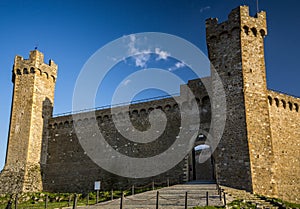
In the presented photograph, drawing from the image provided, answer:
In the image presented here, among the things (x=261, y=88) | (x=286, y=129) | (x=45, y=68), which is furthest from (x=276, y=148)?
(x=45, y=68)

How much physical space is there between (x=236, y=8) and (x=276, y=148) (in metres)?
8.88

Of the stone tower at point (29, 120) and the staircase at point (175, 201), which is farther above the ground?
the stone tower at point (29, 120)

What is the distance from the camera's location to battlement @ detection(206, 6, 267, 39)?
20219 millimetres

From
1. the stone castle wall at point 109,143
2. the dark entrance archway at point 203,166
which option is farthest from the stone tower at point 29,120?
the dark entrance archway at point 203,166

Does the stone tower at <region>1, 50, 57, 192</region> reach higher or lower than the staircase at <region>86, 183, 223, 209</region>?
higher

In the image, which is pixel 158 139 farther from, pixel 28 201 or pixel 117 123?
pixel 28 201

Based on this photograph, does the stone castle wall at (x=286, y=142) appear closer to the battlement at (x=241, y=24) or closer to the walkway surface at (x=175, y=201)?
the battlement at (x=241, y=24)

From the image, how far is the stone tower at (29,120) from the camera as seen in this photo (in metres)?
25.2

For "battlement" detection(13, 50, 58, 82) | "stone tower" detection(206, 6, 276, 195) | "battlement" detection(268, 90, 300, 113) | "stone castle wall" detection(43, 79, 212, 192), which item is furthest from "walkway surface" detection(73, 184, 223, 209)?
"battlement" detection(13, 50, 58, 82)

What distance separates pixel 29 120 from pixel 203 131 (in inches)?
552

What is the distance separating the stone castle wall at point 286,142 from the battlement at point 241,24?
412 cm

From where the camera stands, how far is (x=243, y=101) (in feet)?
61.7

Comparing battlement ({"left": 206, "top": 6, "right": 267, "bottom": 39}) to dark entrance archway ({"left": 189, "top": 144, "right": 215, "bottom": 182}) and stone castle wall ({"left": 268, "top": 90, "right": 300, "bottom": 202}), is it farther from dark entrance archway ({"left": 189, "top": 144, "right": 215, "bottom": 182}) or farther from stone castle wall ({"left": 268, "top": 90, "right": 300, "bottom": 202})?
dark entrance archway ({"left": 189, "top": 144, "right": 215, "bottom": 182})

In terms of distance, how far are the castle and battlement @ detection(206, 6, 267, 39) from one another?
60 mm
